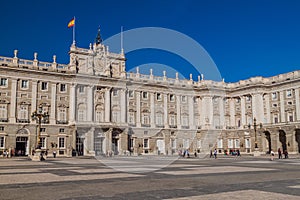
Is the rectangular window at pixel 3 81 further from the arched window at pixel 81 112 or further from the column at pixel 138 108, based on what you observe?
the column at pixel 138 108

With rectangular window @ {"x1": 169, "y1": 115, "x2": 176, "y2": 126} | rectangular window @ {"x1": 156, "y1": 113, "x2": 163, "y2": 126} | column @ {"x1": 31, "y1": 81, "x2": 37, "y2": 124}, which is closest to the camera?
column @ {"x1": 31, "y1": 81, "x2": 37, "y2": 124}

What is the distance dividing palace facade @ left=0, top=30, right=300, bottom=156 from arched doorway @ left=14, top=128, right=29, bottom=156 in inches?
6.4

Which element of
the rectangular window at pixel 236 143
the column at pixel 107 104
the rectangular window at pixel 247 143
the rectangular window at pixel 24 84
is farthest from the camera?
the rectangular window at pixel 236 143

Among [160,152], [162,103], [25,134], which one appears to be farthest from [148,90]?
[25,134]

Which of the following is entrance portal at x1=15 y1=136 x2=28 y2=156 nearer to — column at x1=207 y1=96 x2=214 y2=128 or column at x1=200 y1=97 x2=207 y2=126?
column at x1=200 y1=97 x2=207 y2=126

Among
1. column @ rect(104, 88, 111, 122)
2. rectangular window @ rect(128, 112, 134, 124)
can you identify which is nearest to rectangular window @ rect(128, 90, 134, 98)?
rectangular window @ rect(128, 112, 134, 124)

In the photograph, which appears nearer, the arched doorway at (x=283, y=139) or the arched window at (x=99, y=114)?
the arched window at (x=99, y=114)

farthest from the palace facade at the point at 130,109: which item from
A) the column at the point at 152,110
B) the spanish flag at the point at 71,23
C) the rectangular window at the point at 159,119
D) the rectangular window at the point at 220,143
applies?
the spanish flag at the point at 71,23

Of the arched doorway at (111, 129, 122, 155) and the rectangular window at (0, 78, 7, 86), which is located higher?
the rectangular window at (0, 78, 7, 86)

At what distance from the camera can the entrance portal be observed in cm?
5591

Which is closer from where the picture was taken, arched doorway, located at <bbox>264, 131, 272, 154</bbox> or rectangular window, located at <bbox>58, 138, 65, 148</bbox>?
rectangular window, located at <bbox>58, 138, 65, 148</bbox>

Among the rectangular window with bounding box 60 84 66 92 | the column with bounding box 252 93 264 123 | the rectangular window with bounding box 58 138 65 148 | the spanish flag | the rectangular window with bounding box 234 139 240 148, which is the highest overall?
the spanish flag

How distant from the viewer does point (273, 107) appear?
70188 millimetres

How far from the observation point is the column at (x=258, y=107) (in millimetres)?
70438
